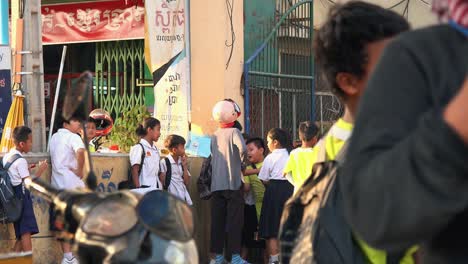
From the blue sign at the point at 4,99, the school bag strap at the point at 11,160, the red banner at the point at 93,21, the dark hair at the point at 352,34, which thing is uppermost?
the red banner at the point at 93,21

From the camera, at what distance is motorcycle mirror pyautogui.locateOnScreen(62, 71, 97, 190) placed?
2836 mm

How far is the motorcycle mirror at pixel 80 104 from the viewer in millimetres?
2836

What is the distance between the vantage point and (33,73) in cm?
1115

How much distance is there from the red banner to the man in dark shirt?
42.7ft

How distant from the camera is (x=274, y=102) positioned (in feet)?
45.4

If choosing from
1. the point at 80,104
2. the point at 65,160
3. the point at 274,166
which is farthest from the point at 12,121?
the point at 80,104

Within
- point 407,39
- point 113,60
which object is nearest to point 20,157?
point 113,60

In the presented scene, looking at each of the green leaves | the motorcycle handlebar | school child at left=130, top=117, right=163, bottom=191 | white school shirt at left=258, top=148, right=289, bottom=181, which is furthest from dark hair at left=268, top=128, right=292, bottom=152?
the motorcycle handlebar

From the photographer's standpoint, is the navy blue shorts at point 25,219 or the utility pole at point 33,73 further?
the utility pole at point 33,73

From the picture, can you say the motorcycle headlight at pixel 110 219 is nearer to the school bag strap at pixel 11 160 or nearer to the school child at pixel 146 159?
the school bag strap at pixel 11 160

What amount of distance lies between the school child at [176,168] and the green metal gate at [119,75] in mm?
3469

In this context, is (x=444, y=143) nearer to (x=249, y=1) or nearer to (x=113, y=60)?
(x=249, y=1)

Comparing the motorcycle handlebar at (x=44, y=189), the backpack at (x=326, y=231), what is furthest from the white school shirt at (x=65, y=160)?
the backpack at (x=326, y=231)

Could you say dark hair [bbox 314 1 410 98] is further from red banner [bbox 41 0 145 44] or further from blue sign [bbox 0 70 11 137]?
red banner [bbox 41 0 145 44]
